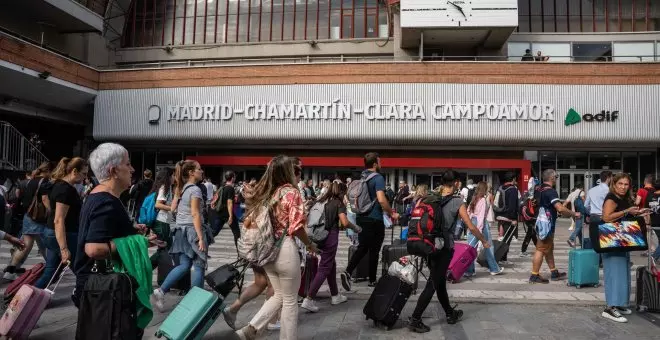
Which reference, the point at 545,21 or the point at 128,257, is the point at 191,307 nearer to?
the point at 128,257

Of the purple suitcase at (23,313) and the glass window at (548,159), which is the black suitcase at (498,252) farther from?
the glass window at (548,159)

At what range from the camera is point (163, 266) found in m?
6.88

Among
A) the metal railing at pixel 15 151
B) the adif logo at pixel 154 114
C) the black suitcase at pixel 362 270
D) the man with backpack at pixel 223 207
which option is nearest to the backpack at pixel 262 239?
the black suitcase at pixel 362 270

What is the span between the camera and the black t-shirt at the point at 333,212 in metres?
6.39

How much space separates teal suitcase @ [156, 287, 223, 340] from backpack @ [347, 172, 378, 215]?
3200mm

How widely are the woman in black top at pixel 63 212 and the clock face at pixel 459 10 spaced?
2155 cm

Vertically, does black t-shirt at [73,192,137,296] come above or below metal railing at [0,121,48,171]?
below

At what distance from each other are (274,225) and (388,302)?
5.35ft

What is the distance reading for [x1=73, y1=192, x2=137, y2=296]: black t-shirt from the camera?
3.14 m

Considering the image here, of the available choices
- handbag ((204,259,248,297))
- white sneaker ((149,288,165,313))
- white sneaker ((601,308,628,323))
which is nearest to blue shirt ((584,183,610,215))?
white sneaker ((601,308,628,323))

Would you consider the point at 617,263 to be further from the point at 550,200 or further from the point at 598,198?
the point at 550,200

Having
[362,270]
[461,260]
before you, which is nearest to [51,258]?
[362,270]

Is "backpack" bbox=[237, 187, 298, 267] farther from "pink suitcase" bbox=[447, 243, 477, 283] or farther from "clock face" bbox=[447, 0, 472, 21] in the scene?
"clock face" bbox=[447, 0, 472, 21]

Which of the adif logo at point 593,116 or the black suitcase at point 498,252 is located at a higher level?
the adif logo at point 593,116
